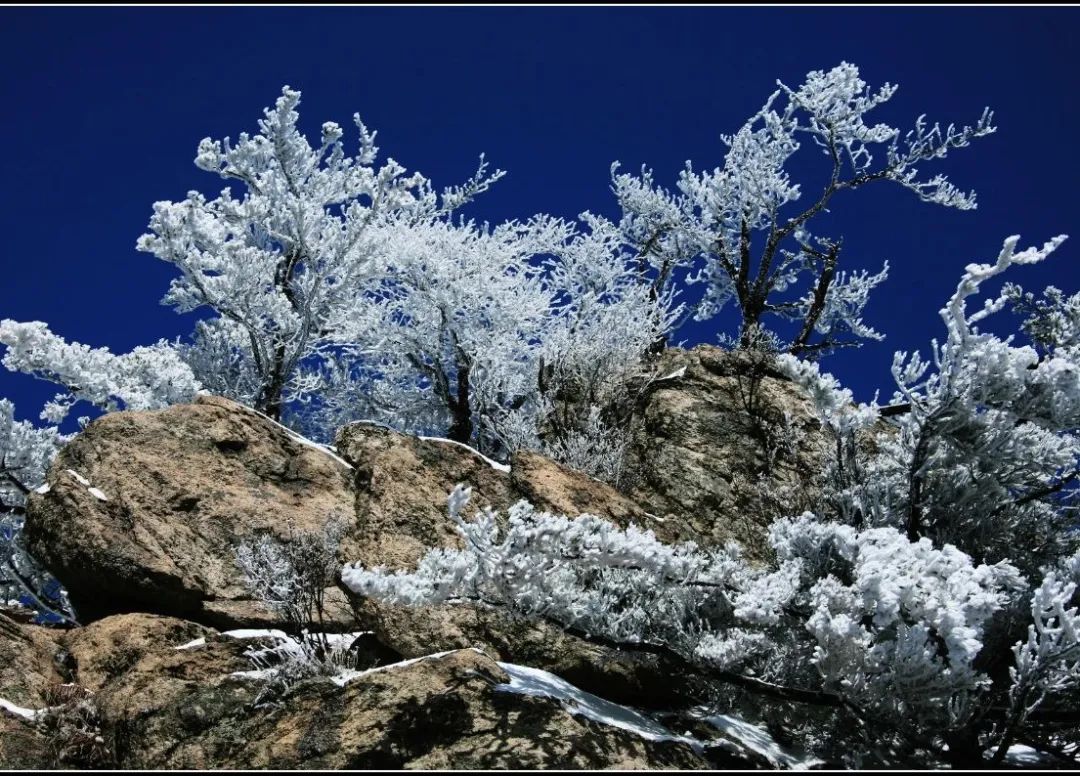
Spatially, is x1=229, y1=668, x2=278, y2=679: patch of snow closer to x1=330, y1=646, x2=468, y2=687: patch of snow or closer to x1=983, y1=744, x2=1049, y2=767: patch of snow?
x1=330, y1=646, x2=468, y2=687: patch of snow

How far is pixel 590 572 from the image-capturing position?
326 inches

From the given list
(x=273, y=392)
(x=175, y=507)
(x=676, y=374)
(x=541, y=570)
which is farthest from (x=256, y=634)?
(x=273, y=392)

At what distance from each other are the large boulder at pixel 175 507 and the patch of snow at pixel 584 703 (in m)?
2.06

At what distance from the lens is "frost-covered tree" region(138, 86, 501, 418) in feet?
45.0

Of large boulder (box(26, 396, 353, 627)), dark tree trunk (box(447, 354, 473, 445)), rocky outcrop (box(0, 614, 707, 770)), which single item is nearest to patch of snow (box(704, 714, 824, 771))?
rocky outcrop (box(0, 614, 707, 770))

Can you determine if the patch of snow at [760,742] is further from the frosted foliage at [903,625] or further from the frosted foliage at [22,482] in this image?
the frosted foliage at [22,482]

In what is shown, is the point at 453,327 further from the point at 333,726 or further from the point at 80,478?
the point at 333,726

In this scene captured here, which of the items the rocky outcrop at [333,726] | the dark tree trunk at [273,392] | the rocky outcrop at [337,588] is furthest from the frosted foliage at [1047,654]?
the dark tree trunk at [273,392]

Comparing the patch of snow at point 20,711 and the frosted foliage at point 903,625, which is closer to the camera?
the frosted foliage at point 903,625

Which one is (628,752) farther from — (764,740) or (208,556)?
(208,556)

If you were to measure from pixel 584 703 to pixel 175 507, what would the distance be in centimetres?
435

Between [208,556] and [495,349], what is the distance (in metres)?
5.70

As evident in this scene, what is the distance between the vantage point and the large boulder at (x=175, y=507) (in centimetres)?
881

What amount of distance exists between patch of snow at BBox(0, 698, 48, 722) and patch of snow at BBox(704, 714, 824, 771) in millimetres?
5016
